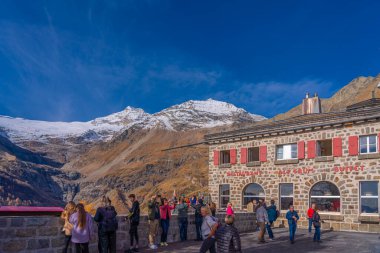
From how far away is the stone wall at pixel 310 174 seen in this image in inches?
847

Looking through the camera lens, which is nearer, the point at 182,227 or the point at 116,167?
the point at 182,227

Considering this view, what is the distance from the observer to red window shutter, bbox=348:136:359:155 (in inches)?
863

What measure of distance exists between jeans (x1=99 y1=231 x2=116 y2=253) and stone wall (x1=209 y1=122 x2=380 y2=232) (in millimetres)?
14133

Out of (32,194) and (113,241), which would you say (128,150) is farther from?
(113,241)

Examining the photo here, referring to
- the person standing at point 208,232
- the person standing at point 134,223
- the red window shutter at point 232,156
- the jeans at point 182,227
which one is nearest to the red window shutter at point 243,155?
the red window shutter at point 232,156

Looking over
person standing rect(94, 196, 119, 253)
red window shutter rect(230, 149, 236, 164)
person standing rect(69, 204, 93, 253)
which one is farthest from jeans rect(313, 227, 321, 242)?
red window shutter rect(230, 149, 236, 164)

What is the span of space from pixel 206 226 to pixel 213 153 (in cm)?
1977

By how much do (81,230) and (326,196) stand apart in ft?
53.4

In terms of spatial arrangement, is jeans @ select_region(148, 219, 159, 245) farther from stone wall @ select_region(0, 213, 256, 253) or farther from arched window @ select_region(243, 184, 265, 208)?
arched window @ select_region(243, 184, 265, 208)

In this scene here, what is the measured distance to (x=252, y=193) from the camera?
87.8 ft

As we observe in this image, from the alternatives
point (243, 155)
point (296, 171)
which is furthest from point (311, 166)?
point (243, 155)

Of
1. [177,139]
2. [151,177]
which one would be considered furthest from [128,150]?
[151,177]

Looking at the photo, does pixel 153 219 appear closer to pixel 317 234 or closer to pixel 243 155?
pixel 317 234

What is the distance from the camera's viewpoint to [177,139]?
136000 millimetres
